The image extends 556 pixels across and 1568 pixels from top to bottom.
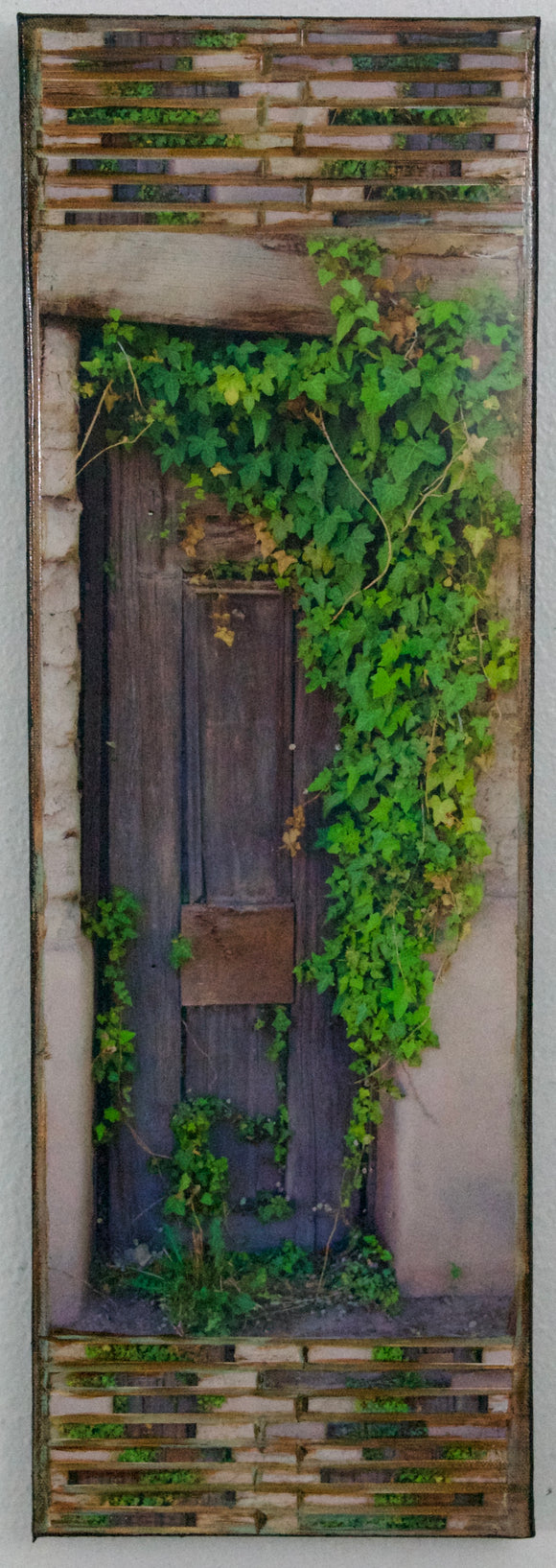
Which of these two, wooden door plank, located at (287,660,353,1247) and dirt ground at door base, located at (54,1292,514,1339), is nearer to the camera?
dirt ground at door base, located at (54,1292,514,1339)

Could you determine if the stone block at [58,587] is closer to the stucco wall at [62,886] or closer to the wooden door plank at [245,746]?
the stucco wall at [62,886]

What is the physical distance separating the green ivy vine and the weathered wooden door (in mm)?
68

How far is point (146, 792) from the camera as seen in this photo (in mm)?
1995

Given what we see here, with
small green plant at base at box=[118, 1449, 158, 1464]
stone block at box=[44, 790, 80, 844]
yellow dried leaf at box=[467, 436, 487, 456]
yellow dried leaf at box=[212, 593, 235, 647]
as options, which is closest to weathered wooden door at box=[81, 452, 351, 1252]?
yellow dried leaf at box=[212, 593, 235, 647]

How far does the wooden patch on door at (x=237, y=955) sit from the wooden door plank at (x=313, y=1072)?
0.04m

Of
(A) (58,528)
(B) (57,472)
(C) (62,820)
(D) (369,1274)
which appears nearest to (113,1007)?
(C) (62,820)

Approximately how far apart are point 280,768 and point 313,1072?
26.1 inches

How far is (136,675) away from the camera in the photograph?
1.96 meters

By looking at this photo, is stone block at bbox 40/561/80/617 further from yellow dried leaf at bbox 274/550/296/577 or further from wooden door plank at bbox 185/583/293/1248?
yellow dried leaf at bbox 274/550/296/577

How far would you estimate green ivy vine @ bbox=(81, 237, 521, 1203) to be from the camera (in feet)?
5.89

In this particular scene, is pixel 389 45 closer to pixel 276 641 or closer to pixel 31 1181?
pixel 276 641

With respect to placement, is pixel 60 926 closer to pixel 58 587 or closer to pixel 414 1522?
pixel 58 587

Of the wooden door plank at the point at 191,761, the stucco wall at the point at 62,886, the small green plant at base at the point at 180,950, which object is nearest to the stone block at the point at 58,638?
the stucco wall at the point at 62,886

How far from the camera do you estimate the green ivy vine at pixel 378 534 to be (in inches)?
70.7
